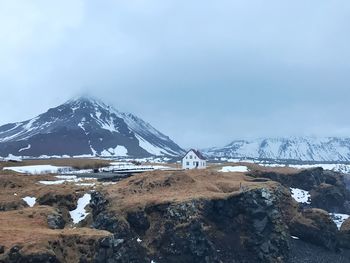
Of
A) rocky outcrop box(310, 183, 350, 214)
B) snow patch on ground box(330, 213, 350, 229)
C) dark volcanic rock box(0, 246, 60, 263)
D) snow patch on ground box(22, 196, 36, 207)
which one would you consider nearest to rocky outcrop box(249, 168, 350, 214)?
rocky outcrop box(310, 183, 350, 214)

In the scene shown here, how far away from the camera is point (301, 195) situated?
124688mm

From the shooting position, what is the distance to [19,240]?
5912 centimetres

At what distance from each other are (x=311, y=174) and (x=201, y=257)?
6937cm

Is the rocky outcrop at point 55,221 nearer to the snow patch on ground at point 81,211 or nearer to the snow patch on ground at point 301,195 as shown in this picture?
the snow patch on ground at point 81,211

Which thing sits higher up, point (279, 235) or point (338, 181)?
point (338, 181)

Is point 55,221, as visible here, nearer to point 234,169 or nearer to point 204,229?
point 204,229

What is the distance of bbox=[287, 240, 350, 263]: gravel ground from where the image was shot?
81625 millimetres

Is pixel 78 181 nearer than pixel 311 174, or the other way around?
pixel 78 181

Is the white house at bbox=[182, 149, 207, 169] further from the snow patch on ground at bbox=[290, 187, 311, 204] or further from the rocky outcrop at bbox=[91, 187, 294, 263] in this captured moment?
the rocky outcrop at bbox=[91, 187, 294, 263]

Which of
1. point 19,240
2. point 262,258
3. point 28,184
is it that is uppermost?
point 28,184

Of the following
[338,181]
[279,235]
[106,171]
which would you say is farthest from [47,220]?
[338,181]

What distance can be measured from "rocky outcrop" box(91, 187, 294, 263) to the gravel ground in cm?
243

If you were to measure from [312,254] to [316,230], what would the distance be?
6.78 metres

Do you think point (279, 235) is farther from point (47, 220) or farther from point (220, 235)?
point (47, 220)
